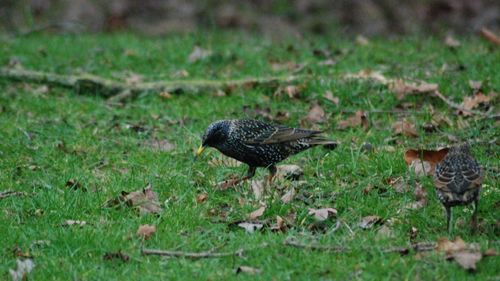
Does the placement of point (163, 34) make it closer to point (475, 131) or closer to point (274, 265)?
point (475, 131)

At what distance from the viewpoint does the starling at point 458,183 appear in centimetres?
636

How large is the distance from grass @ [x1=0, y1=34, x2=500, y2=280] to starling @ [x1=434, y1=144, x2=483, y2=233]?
29 cm

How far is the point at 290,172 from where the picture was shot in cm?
830

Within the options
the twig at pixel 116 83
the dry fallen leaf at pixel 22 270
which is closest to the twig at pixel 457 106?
the twig at pixel 116 83

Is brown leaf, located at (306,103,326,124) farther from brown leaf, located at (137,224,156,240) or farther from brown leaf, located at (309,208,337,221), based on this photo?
brown leaf, located at (137,224,156,240)

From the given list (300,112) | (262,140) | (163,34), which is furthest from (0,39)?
(262,140)

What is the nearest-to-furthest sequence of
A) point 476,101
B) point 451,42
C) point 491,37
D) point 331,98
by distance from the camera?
point 476,101 < point 331,98 < point 491,37 < point 451,42

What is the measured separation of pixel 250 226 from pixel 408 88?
4.03 m

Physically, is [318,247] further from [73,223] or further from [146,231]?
[73,223]

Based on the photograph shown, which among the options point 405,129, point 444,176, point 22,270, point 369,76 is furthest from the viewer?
point 369,76

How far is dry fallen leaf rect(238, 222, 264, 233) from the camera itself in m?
6.89

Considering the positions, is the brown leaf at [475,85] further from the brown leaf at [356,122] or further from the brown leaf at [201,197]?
the brown leaf at [201,197]

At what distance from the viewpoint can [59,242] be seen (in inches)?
262

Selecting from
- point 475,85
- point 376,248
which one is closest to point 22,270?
point 376,248
